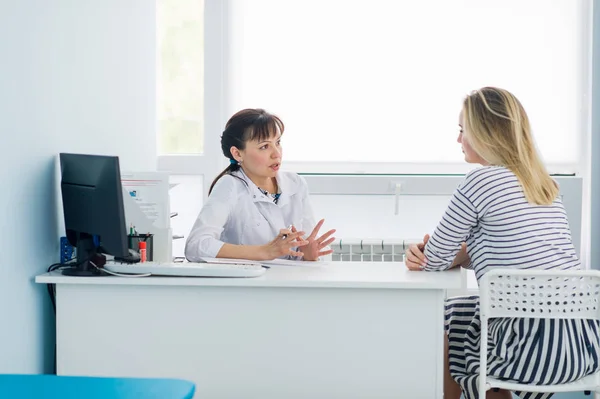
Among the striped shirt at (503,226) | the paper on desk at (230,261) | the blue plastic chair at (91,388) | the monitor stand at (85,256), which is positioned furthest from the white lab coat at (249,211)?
the blue plastic chair at (91,388)

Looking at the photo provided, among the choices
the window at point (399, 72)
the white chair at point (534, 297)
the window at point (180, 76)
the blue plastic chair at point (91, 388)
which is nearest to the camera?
the blue plastic chair at point (91, 388)

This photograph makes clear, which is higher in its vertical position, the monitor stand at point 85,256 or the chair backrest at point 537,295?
the monitor stand at point 85,256

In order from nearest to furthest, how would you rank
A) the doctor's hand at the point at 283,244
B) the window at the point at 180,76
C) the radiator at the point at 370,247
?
the doctor's hand at the point at 283,244 < the radiator at the point at 370,247 < the window at the point at 180,76

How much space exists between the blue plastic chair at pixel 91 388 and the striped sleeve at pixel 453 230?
1262 mm

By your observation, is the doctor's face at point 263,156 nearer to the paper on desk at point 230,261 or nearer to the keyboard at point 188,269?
the paper on desk at point 230,261

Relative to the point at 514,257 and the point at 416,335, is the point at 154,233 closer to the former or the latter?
the point at 416,335

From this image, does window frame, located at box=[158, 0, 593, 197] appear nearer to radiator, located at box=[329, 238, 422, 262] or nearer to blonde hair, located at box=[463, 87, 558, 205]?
radiator, located at box=[329, 238, 422, 262]

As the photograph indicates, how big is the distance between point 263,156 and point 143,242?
70 centimetres

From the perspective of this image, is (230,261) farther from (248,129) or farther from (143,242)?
(248,129)

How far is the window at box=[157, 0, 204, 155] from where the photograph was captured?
4172mm

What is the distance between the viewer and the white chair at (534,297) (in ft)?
7.71

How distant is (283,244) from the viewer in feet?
9.09

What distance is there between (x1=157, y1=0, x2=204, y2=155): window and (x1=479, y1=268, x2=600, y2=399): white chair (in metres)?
2.18

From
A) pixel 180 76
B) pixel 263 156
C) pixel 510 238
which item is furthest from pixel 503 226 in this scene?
pixel 180 76
